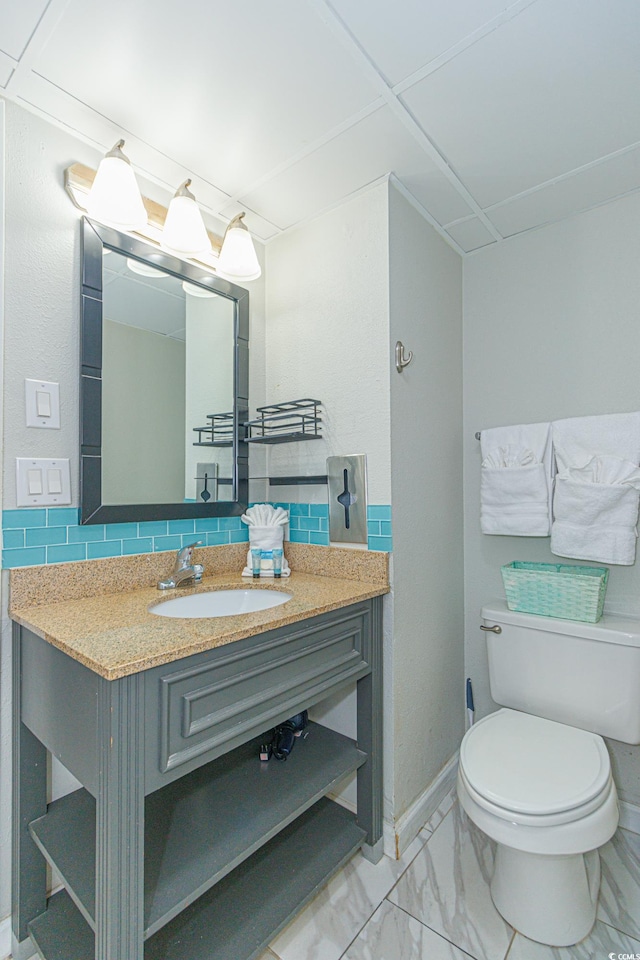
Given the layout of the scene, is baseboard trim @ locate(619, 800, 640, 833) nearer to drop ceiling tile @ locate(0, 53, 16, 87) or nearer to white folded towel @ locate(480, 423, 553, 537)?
white folded towel @ locate(480, 423, 553, 537)

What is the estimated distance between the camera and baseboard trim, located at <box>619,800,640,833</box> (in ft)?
5.16

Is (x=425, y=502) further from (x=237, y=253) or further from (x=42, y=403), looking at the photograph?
(x=42, y=403)

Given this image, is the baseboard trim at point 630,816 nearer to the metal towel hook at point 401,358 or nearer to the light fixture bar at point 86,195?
the metal towel hook at point 401,358

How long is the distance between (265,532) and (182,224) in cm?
103

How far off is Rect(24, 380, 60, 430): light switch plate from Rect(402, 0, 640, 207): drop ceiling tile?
1.23m

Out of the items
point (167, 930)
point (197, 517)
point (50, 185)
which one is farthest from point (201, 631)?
point (50, 185)

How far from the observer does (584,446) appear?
160 cm

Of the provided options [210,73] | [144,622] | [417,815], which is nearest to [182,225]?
[210,73]

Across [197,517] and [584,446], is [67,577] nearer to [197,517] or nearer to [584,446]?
[197,517]

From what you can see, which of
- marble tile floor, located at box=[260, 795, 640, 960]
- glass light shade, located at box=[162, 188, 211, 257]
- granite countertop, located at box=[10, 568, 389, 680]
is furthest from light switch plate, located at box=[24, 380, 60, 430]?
marble tile floor, located at box=[260, 795, 640, 960]

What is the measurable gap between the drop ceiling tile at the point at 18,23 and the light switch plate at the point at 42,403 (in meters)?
0.76

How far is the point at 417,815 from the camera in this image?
1.59 metres

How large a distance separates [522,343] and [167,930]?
216cm

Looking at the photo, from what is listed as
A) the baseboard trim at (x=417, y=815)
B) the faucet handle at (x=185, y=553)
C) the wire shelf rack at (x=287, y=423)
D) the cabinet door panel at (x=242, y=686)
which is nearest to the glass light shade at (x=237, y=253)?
the wire shelf rack at (x=287, y=423)
